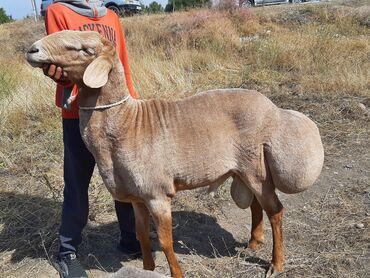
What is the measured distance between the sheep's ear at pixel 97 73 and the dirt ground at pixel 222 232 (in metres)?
1.54

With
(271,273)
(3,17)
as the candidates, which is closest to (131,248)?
(271,273)

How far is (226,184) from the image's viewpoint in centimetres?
432

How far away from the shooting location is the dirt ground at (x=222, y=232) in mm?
3051

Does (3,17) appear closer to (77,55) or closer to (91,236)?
(91,236)

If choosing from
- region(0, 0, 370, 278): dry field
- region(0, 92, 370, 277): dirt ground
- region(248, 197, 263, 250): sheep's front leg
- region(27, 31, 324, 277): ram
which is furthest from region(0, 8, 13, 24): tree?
region(27, 31, 324, 277): ram

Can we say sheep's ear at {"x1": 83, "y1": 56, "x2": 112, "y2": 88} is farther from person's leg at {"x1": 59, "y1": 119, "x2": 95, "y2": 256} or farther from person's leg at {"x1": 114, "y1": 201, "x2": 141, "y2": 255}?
person's leg at {"x1": 114, "y1": 201, "x2": 141, "y2": 255}

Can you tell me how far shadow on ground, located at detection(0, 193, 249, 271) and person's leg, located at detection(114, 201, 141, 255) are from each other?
0.08 meters

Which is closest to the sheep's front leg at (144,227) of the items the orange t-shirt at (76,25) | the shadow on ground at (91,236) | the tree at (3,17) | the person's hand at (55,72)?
the shadow on ground at (91,236)

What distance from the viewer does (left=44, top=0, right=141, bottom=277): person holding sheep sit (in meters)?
2.60

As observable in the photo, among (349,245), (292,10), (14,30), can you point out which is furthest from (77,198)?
(14,30)

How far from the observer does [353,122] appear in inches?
218

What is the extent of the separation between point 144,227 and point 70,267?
67 centimetres

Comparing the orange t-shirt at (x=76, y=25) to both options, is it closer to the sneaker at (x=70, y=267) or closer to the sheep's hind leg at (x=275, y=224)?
the sneaker at (x=70, y=267)

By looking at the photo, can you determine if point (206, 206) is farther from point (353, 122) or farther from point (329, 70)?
point (329, 70)
